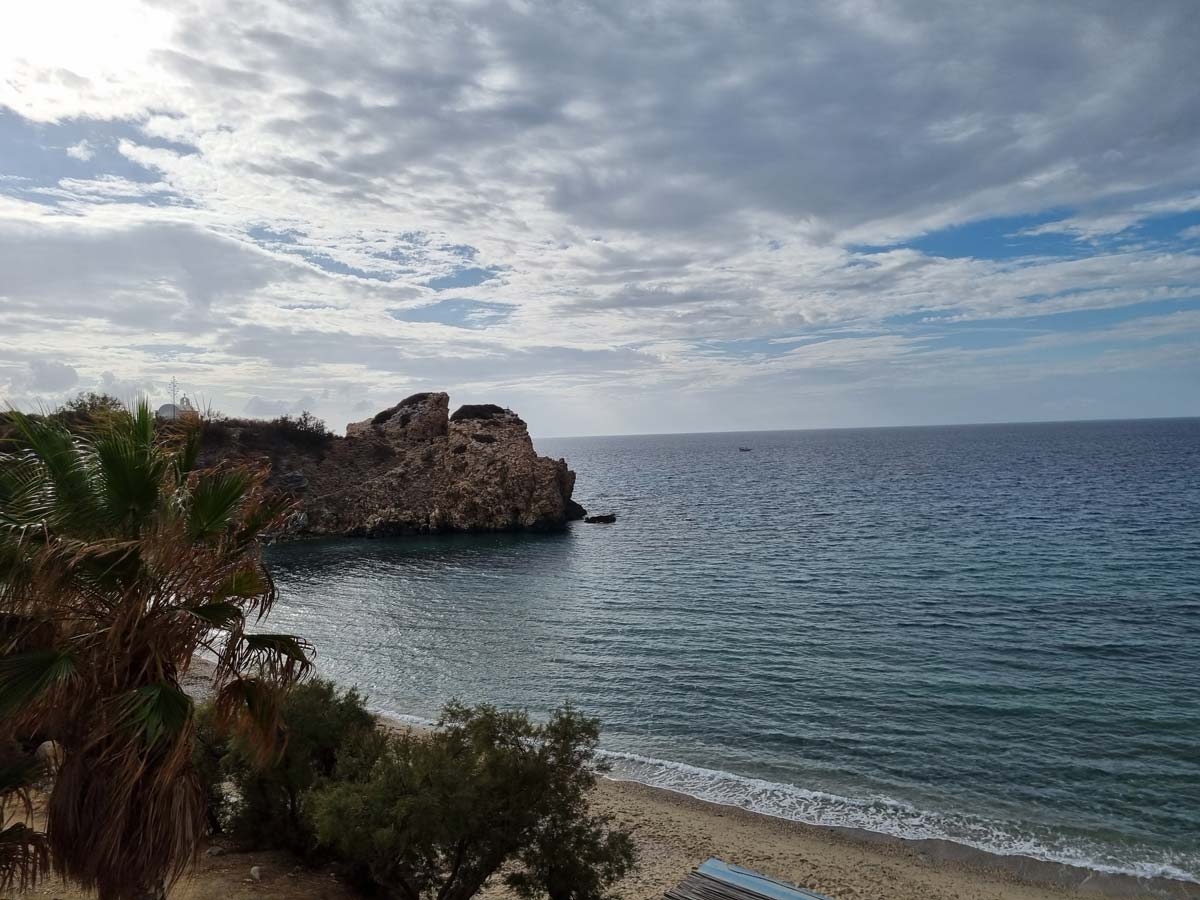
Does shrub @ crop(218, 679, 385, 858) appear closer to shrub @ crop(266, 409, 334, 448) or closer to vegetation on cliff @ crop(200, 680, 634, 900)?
vegetation on cliff @ crop(200, 680, 634, 900)

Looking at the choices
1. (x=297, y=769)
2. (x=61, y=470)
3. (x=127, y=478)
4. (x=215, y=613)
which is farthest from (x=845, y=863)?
(x=61, y=470)

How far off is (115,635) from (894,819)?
17.9 metres

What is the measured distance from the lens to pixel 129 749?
6898 mm

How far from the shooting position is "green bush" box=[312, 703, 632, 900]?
10875 millimetres

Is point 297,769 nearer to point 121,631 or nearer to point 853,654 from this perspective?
point 121,631

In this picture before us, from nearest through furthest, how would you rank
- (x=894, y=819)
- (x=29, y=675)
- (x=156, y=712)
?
1. (x=29, y=675)
2. (x=156, y=712)
3. (x=894, y=819)

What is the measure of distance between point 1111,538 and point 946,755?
41.6m

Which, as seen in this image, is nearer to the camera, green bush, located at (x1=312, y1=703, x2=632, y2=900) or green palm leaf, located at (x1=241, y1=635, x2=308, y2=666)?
green palm leaf, located at (x1=241, y1=635, x2=308, y2=666)

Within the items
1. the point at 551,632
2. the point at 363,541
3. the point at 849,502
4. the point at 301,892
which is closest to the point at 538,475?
the point at 363,541

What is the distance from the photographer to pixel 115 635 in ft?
23.6

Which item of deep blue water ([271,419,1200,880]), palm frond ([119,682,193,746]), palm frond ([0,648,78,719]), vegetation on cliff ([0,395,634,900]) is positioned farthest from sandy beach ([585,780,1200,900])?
palm frond ([0,648,78,719])

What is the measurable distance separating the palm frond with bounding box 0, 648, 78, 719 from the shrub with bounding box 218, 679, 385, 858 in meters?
6.65

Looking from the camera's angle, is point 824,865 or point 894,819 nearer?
point 824,865

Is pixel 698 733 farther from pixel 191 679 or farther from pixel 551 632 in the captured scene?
pixel 191 679
